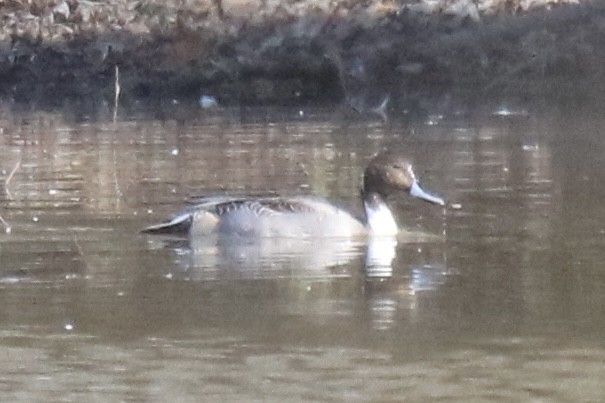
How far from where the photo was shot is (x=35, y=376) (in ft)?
20.0

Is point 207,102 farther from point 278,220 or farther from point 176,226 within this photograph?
point 278,220

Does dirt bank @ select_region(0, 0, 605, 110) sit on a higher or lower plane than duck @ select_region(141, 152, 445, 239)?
higher

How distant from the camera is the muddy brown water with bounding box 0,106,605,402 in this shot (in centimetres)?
600

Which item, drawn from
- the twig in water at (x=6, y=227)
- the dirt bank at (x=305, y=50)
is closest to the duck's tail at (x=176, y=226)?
the twig in water at (x=6, y=227)

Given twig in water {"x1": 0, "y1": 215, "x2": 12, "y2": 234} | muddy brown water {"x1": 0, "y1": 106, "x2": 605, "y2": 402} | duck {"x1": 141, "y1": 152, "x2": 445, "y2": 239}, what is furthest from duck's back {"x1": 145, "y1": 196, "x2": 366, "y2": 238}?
twig in water {"x1": 0, "y1": 215, "x2": 12, "y2": 234}

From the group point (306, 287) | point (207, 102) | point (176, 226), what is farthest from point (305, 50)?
point (306, 287)

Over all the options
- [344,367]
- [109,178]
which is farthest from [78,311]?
[109,178]

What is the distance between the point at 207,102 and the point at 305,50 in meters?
1.73

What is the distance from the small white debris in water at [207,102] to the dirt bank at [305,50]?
0.61ft

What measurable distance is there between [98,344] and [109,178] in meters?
5.75

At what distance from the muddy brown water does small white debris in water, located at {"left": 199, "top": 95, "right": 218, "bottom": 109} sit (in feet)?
20.1

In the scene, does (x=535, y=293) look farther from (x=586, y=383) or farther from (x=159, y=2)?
(x=159, y=2)

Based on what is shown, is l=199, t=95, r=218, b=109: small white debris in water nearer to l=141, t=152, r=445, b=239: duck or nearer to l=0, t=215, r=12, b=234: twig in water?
l=0, t=215, r=12, b=234: twig in water

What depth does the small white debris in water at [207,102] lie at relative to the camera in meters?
20.1
